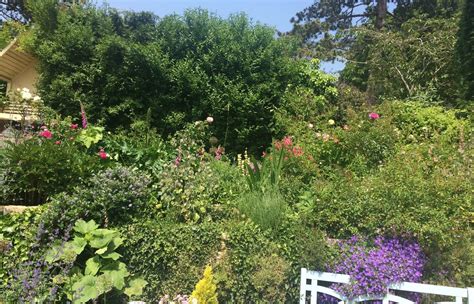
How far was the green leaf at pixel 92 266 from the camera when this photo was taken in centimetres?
356

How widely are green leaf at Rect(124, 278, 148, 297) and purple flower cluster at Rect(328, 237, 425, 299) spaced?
1620 mm

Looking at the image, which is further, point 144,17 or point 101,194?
point 144,17

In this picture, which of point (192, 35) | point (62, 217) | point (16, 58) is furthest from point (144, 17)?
point (62, 217)

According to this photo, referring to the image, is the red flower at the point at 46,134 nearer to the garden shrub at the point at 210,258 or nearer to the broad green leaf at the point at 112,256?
the garden shrub at the point at 210,258

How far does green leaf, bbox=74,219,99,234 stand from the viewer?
11.9 ft

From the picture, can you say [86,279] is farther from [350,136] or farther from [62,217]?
[350,136]

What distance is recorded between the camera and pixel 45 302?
346 cm

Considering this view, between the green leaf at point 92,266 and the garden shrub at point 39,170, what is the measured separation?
3.09 ft

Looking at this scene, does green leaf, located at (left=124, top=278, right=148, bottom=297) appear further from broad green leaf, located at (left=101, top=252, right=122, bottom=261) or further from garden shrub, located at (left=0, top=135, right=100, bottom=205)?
garden shrub, located at (left=0, top=135, right=100, bottom=205)

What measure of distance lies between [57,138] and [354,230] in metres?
3.47

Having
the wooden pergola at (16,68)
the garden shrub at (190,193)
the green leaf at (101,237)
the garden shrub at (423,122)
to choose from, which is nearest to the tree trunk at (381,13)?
the garden shrub at (423,122)

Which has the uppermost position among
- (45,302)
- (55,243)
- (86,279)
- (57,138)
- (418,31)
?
(418,31)

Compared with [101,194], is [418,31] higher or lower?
higher

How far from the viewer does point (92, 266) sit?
358 cm
